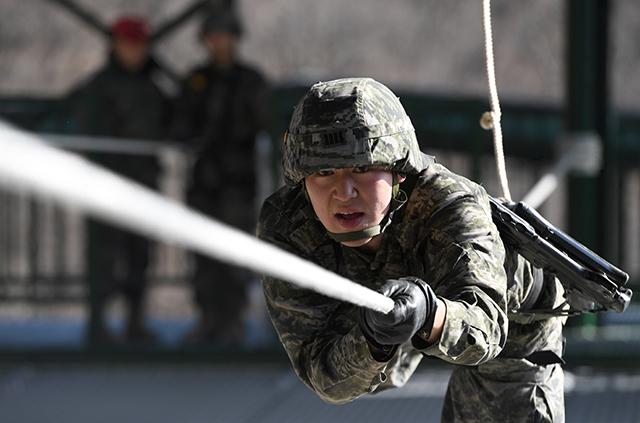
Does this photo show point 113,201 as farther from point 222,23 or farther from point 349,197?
point 222,23

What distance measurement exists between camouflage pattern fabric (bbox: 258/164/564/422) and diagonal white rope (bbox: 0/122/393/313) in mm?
507

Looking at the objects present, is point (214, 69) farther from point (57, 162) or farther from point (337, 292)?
point (57, 162)

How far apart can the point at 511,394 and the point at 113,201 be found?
179 cm

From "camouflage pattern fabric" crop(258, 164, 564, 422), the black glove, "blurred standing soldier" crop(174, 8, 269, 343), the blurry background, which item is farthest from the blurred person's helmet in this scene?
the black glove

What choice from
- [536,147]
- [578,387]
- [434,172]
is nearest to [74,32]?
[536,147]

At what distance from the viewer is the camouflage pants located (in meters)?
2.88

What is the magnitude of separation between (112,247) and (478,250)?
4376 millimetres

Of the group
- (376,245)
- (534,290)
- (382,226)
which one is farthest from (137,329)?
(382,226)

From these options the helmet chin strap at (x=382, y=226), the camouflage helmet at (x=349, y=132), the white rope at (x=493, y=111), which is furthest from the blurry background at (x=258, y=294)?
the camouflage helmet at (x=349, y=132)

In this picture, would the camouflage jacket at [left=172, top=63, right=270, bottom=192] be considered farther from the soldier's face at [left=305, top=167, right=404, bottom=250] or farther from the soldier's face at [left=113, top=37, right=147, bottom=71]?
the soldier's face at [left=305, top=167, right=404, bottom=250]

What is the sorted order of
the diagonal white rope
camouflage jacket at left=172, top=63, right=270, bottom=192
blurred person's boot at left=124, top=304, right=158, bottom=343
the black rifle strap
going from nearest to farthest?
1. the diagonal white rope
2. the black rifle strap
3. camouflage jacket at left=172, top=63, right=270, bottom=192
4. blurred person's boot at left=124, top=304, right=158, bottom=343

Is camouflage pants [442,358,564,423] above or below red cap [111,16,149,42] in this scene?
below

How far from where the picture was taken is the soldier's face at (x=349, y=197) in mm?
2312

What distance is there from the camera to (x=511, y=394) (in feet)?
9.49
